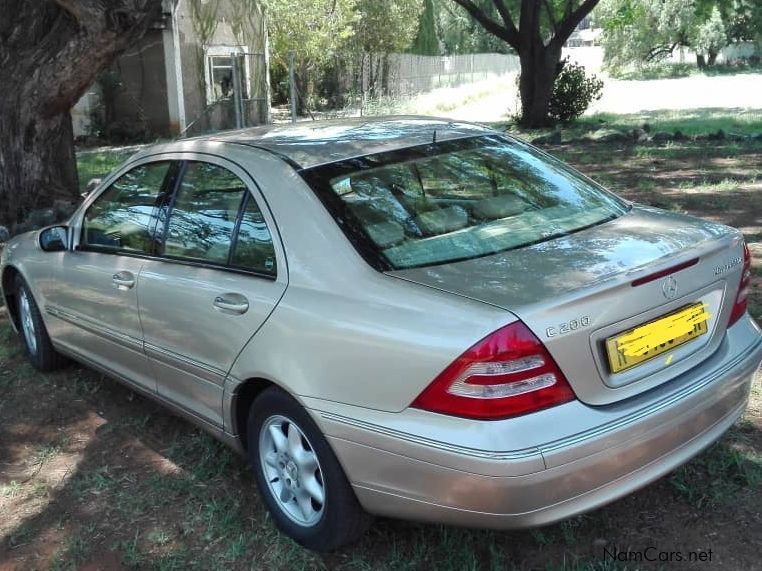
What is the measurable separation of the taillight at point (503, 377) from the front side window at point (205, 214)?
4.43 feet

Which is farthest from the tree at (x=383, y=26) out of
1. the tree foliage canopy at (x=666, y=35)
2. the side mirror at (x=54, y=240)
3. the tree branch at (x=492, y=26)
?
the side mirror at (x=54, y=240)

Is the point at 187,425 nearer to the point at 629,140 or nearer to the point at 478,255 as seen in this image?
the point at 478,255

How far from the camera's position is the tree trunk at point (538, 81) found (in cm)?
2020

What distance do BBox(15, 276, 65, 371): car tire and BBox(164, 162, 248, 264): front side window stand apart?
5.52 feet

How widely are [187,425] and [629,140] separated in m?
13.0

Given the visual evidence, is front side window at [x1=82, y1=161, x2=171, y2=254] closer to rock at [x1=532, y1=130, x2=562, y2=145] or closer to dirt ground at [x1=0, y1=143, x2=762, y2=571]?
dirt ground at [x1=0, y1=143, x2=762, y2=571]

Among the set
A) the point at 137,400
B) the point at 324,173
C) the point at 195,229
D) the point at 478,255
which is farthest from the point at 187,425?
the point at 478,255

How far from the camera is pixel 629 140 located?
15594 mm

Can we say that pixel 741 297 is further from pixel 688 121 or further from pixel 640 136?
pixel 688 121

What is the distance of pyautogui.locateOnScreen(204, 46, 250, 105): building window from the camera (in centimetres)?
2369

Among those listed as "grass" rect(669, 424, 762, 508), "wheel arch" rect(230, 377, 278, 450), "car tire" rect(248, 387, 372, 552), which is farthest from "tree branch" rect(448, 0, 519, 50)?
"car tire" rect(248, 387, 372, 552)

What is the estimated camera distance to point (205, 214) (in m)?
3.69

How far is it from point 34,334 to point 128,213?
4.71 ft

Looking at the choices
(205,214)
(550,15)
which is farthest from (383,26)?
(205,214)
